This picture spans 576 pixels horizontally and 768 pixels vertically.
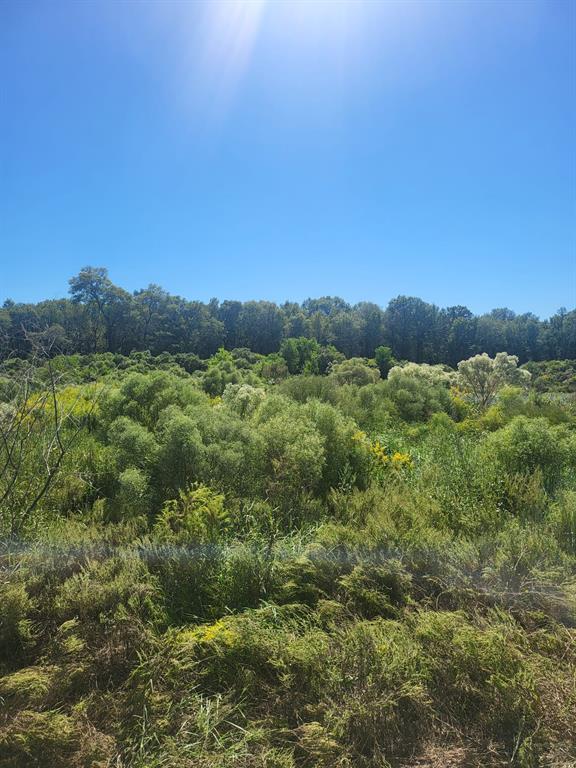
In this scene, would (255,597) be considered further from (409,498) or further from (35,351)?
(35,351)

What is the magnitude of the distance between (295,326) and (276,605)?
1813 inches

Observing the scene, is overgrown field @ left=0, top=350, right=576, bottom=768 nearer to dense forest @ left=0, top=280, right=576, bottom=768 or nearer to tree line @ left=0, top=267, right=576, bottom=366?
dense forest @ left=0, top=280, right=576, bottom=768

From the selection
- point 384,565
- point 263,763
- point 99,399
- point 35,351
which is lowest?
point 263,763

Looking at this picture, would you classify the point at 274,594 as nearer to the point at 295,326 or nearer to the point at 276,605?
the point at 276,605

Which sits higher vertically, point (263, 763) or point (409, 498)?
point (409, 498)

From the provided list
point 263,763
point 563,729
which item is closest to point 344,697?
point 263,763

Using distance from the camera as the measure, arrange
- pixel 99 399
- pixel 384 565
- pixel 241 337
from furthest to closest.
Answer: pixel 241 337
pixel 99 399
pixel 384 565

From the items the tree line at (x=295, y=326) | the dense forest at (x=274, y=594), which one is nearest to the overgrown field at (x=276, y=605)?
the dense forest at (x=274, y=594)

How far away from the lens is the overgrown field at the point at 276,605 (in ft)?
6.48

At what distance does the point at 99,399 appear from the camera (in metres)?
5.06

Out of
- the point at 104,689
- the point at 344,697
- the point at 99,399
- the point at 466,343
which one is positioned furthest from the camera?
the point at 466,343

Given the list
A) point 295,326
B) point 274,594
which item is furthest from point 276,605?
point 295,326

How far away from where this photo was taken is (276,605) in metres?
2.63

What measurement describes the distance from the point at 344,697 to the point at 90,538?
217 centimetres
